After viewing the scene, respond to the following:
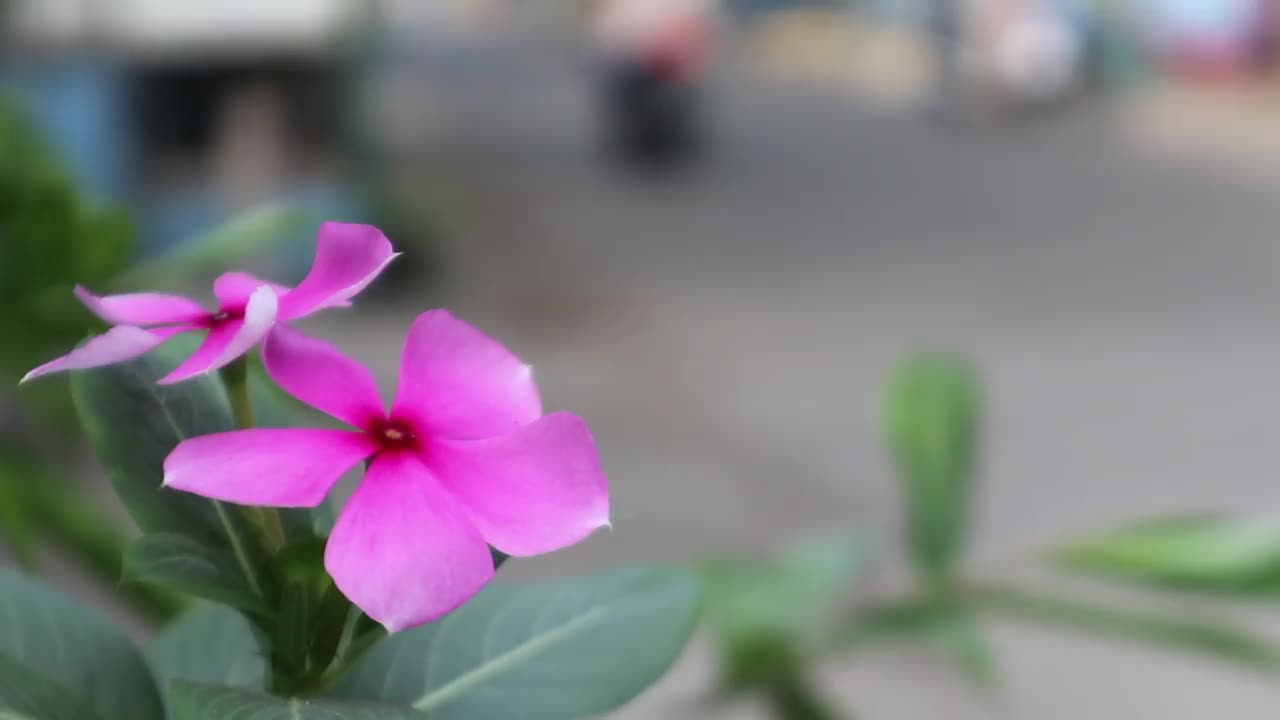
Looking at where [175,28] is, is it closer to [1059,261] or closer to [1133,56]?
[1059,261]

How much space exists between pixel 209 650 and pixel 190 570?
0.18 ft

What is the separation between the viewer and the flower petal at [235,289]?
170 mm

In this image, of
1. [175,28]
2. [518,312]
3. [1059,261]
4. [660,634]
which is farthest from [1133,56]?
[660,634]

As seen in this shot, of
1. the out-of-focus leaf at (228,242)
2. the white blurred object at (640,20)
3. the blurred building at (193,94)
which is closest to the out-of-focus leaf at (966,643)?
the out-of-focus leaf at (228,242)

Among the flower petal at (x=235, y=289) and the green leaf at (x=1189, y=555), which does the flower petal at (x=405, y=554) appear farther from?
the green leaf at (x=1189, y=555)

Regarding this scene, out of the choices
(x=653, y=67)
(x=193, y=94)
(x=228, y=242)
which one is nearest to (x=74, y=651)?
(x=228, y=242)

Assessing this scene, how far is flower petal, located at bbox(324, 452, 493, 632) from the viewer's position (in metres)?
0.15

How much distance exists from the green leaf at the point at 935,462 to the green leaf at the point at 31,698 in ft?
1.06

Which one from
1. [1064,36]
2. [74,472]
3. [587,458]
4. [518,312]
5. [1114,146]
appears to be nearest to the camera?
[587,458]

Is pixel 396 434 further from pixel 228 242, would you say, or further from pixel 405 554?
pixel 228 242

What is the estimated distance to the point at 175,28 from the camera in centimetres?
270

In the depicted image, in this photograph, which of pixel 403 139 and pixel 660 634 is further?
pixel 403 139

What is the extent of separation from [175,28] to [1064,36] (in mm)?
4302

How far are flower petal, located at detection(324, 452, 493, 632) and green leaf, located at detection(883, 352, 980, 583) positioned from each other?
32cm
